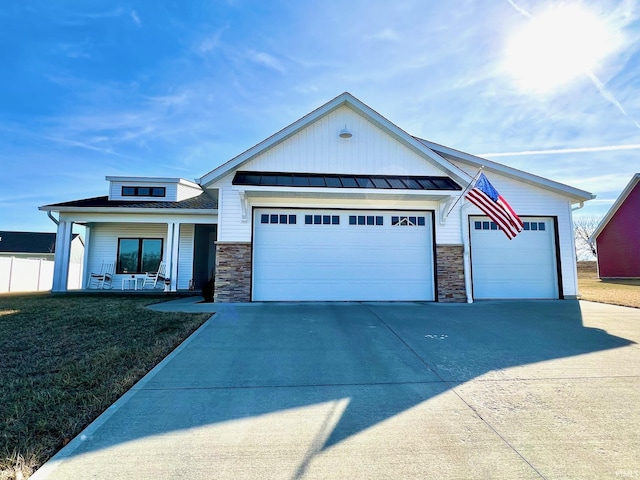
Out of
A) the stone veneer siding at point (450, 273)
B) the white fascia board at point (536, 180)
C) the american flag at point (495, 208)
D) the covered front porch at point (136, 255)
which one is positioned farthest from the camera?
the covered front porch at point (136, 255)

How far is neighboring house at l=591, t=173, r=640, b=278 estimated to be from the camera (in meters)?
20.5

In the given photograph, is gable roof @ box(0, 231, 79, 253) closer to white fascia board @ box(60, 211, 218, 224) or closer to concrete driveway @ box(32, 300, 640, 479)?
white fascia board @ box(60, 211, 218, 224)

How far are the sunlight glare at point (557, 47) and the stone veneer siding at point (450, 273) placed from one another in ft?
17.2

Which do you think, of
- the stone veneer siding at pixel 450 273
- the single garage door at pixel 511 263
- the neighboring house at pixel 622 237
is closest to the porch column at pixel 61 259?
the stone veneer siding at pixel 450 273

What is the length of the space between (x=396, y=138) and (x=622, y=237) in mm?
21083

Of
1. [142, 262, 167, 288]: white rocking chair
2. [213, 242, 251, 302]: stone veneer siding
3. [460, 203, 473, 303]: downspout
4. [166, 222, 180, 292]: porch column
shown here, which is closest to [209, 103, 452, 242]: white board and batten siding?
[213, 242, 251, 302]: stone veneer siding

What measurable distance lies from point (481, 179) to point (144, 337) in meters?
8.50

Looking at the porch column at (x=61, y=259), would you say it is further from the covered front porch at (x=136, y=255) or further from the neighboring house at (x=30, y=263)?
the neighboring house at (x=30, y=263)

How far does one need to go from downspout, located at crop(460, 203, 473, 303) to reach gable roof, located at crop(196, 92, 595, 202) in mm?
956

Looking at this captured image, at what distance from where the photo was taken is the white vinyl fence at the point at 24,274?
54.6ft

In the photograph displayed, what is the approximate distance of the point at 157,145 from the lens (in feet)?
51.1

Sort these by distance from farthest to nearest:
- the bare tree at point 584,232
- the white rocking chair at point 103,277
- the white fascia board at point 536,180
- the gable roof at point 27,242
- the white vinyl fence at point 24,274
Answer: the bare tree at point 584,232 → the gable roof at point 27,242 → the white vinyl fence at point 24,274 → the white rocking chair at point 103,277 → the white fascia board at point 536,180

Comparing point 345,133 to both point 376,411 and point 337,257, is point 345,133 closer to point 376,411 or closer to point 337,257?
point 337,257

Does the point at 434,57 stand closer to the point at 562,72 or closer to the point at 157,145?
the point at 562,72
